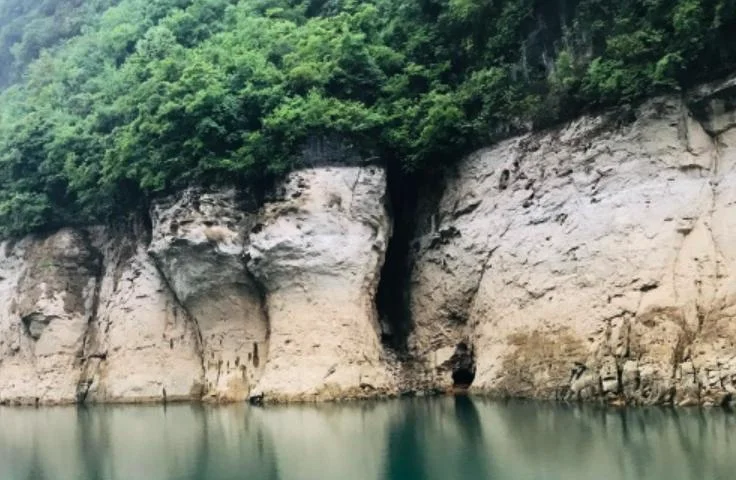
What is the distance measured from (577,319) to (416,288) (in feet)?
22.3

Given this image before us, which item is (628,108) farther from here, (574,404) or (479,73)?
(574,404)

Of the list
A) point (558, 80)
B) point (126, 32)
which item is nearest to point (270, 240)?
point (558, 80)

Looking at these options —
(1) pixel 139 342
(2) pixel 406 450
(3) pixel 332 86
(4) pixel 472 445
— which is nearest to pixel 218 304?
(1) pixel 139 342

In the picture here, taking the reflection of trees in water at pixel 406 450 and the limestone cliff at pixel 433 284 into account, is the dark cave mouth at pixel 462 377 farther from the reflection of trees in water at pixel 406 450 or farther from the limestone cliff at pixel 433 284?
the reflection of trees in water at pixel 406 450

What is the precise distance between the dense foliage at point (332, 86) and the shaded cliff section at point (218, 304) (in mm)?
1372

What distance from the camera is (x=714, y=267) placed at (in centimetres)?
1766

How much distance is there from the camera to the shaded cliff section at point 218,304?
23.8 metres

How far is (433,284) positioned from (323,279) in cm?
322

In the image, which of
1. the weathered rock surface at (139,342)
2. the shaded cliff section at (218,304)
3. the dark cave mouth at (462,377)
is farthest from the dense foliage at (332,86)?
the dark cave mouth at (462,377)

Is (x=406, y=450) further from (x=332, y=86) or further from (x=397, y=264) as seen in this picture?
(x=332, y=86)

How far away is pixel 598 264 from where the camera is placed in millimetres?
19719

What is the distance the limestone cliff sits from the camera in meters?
18.2

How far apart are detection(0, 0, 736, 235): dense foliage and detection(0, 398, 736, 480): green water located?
25.3 ft

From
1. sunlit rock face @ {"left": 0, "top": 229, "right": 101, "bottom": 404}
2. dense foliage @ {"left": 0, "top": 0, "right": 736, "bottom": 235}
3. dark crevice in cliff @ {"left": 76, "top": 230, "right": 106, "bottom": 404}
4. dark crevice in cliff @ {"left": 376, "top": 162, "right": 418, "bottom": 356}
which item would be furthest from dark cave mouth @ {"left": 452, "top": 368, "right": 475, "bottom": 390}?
sunlit rock face @ {"left": 0, "top": 229, "right": 101, "bottom": 404}
